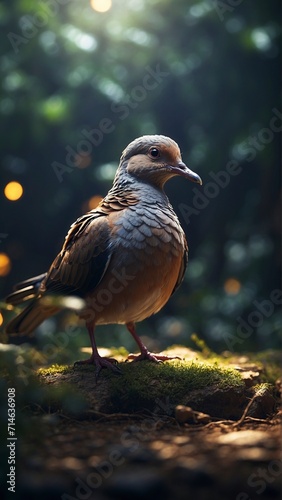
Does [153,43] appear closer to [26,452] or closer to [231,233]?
[231,233]

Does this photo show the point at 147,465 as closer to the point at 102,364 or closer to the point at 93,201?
the point at 102,364

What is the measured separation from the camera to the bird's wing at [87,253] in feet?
10.3

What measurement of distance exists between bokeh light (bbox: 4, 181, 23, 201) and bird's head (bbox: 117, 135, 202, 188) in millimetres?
1772

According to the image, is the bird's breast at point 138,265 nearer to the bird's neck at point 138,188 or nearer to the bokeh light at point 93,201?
the bird's neck at point 138,188

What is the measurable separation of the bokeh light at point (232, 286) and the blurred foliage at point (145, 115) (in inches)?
0.9

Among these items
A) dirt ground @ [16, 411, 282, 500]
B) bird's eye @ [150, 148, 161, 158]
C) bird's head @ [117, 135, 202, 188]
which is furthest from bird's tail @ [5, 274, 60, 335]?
dirt ground @ [16, 411, 282, 500]

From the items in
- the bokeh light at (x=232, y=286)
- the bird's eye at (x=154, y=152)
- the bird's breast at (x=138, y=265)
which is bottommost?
the bokeh light at (x=232, y=286)

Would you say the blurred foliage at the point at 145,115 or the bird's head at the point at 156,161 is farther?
the blurred foliage at the point at 145,115

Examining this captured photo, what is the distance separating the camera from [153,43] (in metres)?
4.99

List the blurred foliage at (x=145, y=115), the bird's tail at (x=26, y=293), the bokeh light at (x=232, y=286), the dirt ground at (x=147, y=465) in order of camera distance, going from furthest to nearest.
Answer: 1. the bokeh light at (x=232, y=286)
2. the blurred foliage at (x=145, y=115)
3. the bird's tail at (x=26, y=293)
4. the dirt ground at (x=147, y=465)

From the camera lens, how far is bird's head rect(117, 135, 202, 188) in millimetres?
3336

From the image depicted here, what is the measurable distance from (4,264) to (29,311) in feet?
5.28

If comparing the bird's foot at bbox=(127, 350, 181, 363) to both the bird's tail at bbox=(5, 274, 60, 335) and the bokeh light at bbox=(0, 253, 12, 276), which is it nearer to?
the bird's tail at bbox=(5, 274, 60, 335)

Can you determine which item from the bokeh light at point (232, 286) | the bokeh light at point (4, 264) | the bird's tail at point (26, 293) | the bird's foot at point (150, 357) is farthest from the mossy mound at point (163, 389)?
the bokeh light at point (232, 286)
